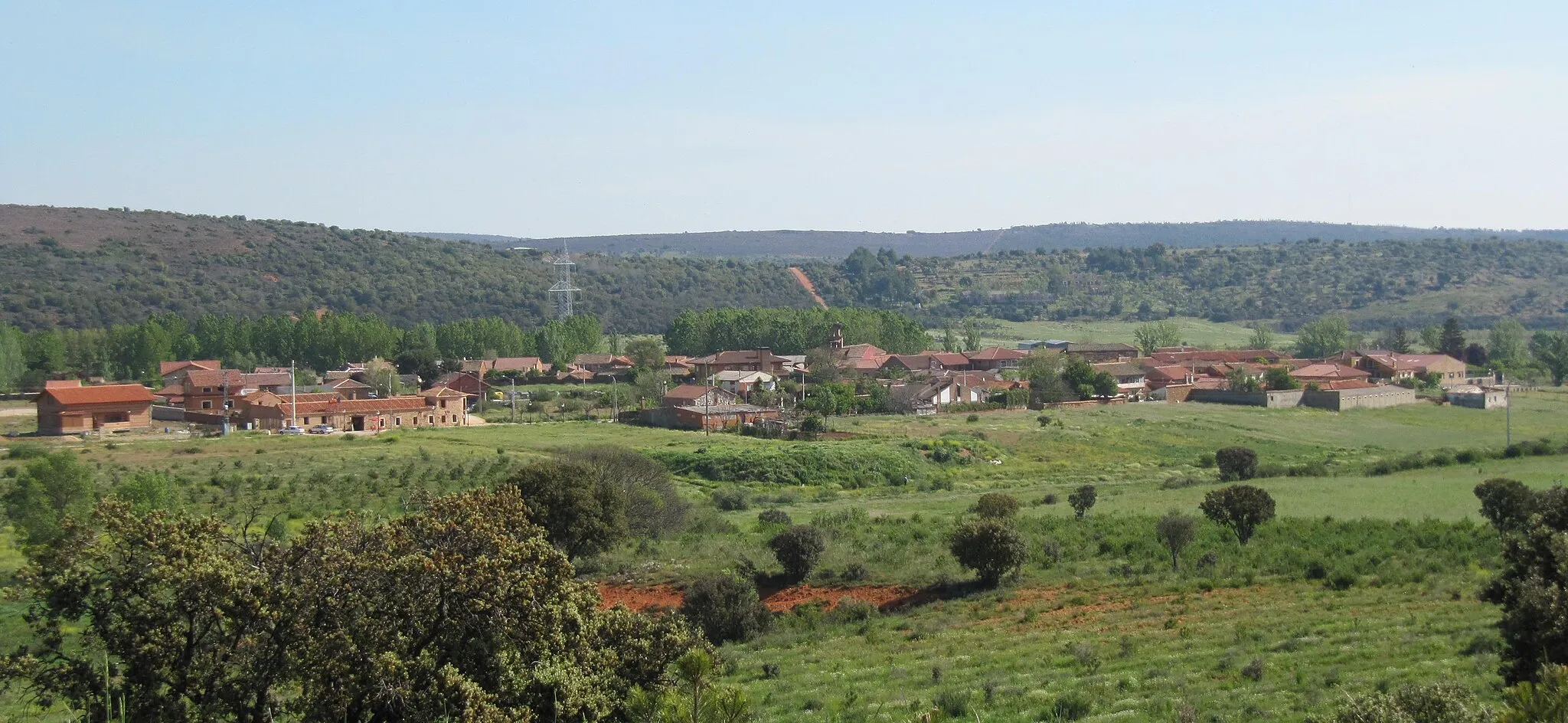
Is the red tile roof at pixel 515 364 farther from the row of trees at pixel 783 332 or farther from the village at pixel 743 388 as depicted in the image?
the row of trees at pixel 783 332

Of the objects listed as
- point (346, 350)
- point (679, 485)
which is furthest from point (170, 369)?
point (679, 485)

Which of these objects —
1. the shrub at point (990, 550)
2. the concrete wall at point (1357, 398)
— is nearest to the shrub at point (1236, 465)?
the shrub at point (990, 550)

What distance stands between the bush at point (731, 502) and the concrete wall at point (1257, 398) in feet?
120

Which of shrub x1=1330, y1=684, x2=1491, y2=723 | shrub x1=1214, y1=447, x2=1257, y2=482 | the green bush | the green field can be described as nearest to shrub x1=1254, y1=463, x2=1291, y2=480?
shrub x1=1214, y1=447, x2=1257, y2=482

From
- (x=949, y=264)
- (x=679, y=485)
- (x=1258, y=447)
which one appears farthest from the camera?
(x=949, y=264)

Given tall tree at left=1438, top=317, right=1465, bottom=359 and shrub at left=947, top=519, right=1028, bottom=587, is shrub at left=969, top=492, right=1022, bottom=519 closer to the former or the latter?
shrub at left=947, top=519, right=1028, bottom=587

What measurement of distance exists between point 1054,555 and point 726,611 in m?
8.19

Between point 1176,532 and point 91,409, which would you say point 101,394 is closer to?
point 91,409

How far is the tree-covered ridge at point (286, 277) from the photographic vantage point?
112 m

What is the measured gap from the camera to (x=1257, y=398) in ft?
214

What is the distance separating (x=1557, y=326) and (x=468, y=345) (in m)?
108

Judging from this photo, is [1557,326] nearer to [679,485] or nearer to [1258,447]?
[1258,447]

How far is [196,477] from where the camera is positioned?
1470 inches

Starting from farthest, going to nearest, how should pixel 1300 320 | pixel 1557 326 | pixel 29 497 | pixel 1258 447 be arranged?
1. pixel 1300 320
2. pixel 1557 326
3. pixel 1258 447
4. pixel 29 497
